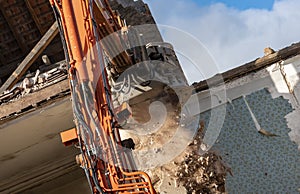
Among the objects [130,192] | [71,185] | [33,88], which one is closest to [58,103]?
[33,88]

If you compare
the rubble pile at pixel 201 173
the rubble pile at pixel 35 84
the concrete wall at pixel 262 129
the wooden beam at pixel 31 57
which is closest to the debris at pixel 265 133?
the concrete wall at pixel 262 129

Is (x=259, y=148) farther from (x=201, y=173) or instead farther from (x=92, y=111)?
(x=92, y=111)

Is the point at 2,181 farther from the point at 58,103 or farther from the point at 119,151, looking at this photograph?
the point at 119,151

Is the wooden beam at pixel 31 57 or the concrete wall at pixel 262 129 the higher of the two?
the wooden beam at pixel 31 57

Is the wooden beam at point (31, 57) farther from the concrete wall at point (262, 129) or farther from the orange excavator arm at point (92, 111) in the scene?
the concrete wall at point (262, 129)

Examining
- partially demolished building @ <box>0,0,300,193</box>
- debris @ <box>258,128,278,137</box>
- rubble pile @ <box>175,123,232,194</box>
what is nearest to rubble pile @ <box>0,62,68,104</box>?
partially demolished building @ <box>0,0,300,193</box>

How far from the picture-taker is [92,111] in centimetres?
462

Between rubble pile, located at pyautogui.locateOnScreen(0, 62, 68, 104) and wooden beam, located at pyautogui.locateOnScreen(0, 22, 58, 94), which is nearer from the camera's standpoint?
rubble pile, located at pyautogui.locateOnScreen(0, 62, 68, 104)

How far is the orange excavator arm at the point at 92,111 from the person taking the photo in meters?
4.38

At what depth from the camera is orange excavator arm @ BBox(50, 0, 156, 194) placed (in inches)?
172

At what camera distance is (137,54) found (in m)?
6.77

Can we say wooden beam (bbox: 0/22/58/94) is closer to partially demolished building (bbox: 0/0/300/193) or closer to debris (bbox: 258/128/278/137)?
partially demolished building (bbox: 0/0/300/193)

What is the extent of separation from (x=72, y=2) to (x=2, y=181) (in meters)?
4.93

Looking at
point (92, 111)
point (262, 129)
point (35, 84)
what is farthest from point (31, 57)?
point (262, 129)
